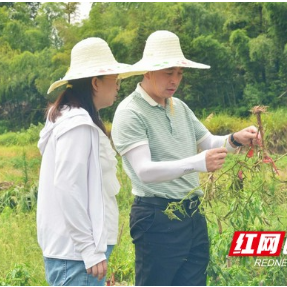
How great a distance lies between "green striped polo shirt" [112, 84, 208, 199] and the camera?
2.32 metres

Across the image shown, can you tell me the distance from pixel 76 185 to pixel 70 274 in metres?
0.24

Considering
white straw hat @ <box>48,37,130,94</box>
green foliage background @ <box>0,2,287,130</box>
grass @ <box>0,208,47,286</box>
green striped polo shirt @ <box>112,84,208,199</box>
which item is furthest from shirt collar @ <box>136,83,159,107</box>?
green foliage background @ <box>0,2,287,130</box>

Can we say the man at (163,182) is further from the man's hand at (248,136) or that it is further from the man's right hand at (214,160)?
the man's right hand at (214,160)

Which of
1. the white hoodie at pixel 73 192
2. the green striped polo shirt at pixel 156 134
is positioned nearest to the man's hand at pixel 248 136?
the green striped polo shirt at pixel 156 134

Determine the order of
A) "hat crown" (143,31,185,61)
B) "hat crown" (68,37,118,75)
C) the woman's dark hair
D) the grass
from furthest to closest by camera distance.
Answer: the grass, "hat crown" (143,31,185,61), "hat crown" (68,37,118,75), the woman's dark hair

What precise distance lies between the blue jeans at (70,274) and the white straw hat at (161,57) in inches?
26.8

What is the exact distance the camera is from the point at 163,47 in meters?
2.49

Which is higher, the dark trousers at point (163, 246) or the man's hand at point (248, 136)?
the man's hand at point (248, 136)

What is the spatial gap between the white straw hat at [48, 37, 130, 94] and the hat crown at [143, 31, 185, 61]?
32 cm

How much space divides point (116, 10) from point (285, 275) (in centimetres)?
1239

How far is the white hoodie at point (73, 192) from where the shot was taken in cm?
191

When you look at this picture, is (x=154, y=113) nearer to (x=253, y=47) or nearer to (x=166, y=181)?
(x=166, y=181)

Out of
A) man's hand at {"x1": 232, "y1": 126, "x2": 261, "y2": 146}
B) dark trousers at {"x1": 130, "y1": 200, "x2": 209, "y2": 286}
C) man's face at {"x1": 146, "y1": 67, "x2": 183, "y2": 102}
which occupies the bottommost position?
dark trousers at {"x1": 130, "y1": 200, "x2": 209, "y2": 286}

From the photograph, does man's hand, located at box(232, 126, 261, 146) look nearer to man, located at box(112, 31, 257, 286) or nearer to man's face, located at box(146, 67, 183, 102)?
man, located at box(112, 31, 257, 286)
